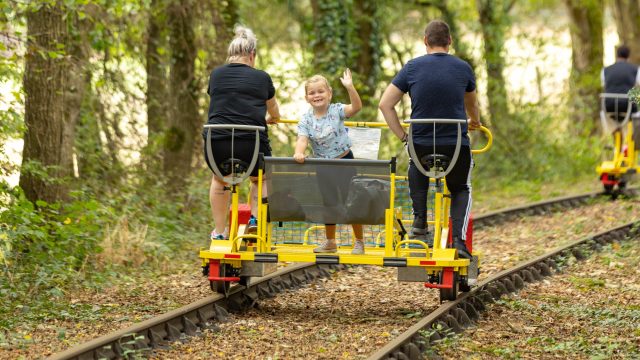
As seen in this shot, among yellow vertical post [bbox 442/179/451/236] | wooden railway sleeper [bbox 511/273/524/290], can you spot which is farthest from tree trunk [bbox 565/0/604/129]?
yellow vertical post [bbox 442/179/451/236]

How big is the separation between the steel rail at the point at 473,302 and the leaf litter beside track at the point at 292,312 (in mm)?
316

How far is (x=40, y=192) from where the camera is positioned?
1203cm

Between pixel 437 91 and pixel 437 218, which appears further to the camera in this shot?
pixel 437 218

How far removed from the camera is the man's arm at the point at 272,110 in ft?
31.9

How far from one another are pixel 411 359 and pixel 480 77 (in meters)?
16.0

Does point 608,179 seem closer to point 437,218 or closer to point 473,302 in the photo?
point 473,302

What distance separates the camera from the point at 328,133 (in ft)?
30.6

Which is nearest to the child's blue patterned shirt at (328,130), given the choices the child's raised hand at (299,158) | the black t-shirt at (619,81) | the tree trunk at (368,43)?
the child's raised hand at (299,158)

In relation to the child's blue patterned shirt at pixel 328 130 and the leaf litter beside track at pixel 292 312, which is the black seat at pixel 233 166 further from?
the leaf litter beside track at pixel 292 312

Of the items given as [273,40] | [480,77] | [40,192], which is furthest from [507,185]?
[40,192]

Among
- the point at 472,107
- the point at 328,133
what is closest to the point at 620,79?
the point at 472,107

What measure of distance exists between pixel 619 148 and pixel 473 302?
32.6 feet

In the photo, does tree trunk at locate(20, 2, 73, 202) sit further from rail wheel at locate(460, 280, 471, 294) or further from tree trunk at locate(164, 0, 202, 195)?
tree trunk at locate(164, 0, 202, 195)

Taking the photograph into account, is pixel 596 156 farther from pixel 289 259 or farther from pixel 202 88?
pixel 289 259
